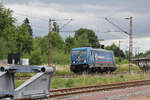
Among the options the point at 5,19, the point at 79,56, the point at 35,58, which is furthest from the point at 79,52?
the point at 35,58

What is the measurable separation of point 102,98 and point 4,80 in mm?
4727

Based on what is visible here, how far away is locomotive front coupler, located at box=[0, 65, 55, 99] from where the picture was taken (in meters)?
8.19

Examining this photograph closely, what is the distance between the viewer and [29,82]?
8.18 meters

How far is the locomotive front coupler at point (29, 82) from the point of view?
8188mm

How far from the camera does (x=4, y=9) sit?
41875 millimetres

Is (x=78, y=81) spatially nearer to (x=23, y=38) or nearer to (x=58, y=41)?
(x=23, y=38)

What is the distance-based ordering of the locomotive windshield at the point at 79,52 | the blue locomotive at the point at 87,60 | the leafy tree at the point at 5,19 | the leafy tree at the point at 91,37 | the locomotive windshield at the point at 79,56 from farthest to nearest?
the leafy tree at the point at 91,37, the leafy tree at the point at 5,19, the locomotive windshield at the point at 79,52, the locomotive windshield at the point at 79,56, the blue locomotive at the point at 87,60

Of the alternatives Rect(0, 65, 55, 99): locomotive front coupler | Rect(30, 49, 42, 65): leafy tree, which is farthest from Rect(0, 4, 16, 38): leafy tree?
Rect(0, 65, 55, 99): locomotive front coupler

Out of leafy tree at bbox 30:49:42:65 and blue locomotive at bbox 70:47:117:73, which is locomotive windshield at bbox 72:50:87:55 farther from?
leafy tree at bbox 30:49:42:65

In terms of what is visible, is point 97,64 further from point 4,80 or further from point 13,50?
point 13,50

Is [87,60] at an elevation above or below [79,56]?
below

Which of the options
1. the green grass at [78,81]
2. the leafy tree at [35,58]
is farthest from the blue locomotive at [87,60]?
the leafy tree at [35,58]

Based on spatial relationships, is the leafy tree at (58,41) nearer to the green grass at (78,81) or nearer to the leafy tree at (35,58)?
the leafy tree at (35,58)

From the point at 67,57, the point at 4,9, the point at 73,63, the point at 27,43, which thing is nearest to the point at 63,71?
the point at 73,63
